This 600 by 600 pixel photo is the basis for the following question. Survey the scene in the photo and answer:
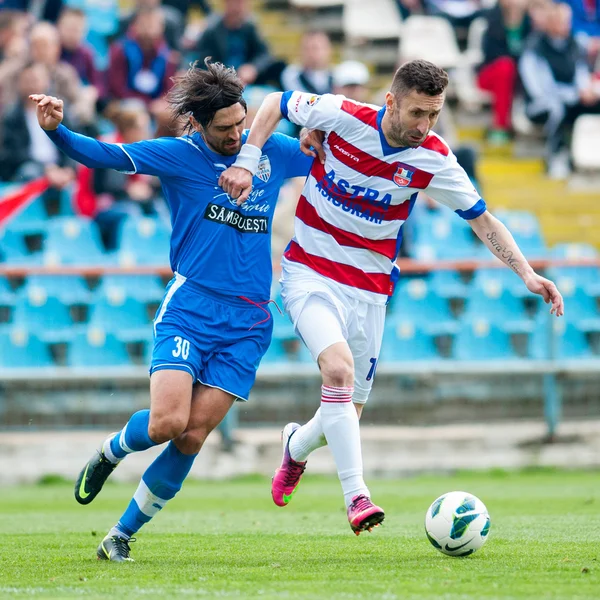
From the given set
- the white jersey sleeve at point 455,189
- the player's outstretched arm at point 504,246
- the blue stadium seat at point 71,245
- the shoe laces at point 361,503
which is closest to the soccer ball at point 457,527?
the shoe laces at point 361,503

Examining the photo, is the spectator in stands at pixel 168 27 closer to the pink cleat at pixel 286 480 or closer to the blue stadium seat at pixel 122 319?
the blue stadium seat at pixel 122 319

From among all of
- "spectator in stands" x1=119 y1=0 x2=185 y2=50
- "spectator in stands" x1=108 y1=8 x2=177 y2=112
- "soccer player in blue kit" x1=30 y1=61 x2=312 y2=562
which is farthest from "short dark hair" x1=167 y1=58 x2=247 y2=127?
"spectator in stands" x1=119 y1=0 x2=185 y2=50

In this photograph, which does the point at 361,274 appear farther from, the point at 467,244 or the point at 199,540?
the point at 467,244

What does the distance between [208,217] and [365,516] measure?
1.97 meters

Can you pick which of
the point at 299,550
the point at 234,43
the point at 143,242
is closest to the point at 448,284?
the point at 143,242

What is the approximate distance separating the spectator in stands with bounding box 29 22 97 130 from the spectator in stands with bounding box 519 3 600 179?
692 centimetres

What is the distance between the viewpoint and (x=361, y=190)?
23.0 ft

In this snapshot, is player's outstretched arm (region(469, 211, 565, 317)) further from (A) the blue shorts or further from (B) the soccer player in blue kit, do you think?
(A) the blue shorts

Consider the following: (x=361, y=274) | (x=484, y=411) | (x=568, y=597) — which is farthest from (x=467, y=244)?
(x=568, y=597)

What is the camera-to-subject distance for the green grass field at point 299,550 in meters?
5.45

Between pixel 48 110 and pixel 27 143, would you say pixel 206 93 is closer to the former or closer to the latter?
pixel 48 110

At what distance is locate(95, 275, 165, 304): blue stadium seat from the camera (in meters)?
12.6

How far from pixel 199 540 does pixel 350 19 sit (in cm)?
1349

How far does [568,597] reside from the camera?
16.6ft
